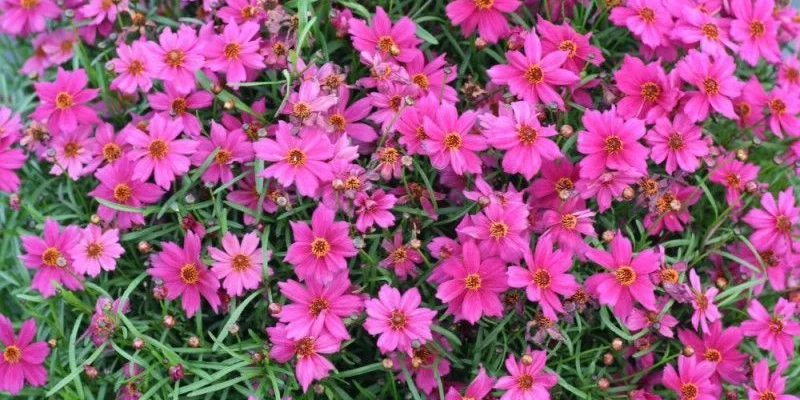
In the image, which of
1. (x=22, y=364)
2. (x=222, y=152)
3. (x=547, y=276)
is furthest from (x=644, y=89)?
(x=22, y=364)

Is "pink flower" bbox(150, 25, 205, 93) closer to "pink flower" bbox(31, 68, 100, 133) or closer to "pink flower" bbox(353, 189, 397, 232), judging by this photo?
"pink flower" bbox(31, 68, 100, 133)

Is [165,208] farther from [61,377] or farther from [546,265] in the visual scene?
[546,265]

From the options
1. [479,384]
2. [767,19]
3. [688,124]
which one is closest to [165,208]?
[479,384]

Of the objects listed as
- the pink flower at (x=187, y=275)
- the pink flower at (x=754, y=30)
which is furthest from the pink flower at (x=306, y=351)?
the pink flower at (x=754, y=30)

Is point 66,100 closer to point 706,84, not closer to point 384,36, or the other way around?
point 384,36

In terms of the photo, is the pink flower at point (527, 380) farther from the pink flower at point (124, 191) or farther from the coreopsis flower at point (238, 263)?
the pink flower at point (124, 191)
